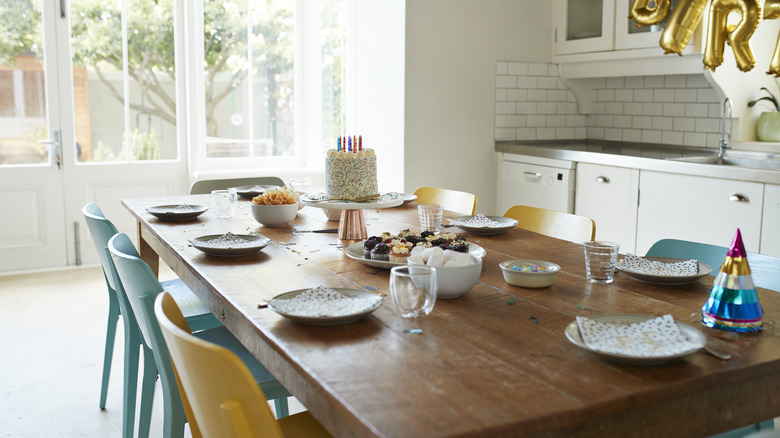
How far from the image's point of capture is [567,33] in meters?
4.71

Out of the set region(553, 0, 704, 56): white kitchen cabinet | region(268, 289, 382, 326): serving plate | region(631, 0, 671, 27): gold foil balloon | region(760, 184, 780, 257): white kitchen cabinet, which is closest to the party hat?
region(268, 289, 382, 326): serving plate

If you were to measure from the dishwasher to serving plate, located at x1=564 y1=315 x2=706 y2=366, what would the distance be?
286cm

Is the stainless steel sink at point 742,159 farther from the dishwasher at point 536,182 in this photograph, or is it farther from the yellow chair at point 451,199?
the yellow chair at point 451,199

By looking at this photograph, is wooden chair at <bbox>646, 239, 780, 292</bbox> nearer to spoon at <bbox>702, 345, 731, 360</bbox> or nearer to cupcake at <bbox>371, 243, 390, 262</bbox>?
spoon at <bbox>702, 345, 731, 360</bbox>

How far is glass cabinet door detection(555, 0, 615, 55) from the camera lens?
4285 millimetres

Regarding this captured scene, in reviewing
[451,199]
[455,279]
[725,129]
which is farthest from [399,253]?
[725,129]

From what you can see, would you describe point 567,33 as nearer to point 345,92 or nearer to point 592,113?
point 592,113

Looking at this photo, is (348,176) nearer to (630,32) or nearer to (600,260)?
(600,260)

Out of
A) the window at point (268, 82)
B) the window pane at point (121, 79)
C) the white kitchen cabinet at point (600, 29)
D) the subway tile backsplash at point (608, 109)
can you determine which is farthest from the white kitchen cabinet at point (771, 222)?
the window pane at point (121, 79)

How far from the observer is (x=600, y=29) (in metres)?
4.36

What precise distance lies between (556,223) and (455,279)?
3.68ft

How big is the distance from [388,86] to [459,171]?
2.39 ft

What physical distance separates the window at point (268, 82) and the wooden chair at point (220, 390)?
4.02 meters

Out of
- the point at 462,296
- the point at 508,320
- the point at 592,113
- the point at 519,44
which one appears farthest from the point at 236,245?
the point at 592,113
